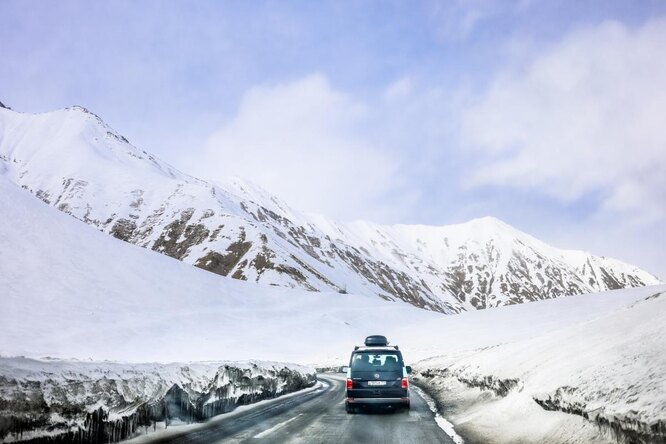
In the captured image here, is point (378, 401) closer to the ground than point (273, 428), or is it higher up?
higher up

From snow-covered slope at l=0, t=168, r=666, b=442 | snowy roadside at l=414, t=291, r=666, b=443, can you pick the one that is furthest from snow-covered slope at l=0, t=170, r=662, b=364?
snowy roadside at l=414, t=291, r=666, b=443

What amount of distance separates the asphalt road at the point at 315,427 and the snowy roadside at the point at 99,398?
1.84 ft

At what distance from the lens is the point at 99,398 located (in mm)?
9258

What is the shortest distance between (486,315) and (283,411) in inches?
2313

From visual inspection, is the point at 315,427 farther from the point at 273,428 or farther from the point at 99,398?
the point at 99,398

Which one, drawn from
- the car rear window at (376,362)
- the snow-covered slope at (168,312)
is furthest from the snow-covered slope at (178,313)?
the car rear window at (376,362)

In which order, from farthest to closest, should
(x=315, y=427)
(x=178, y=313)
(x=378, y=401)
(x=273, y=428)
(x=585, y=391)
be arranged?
(x=178, y=313)
(x=378, y=401)
(x=315, y=427)
(x=273, y=428)
(x=585, y=391)

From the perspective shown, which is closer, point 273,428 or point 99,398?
point 99,398

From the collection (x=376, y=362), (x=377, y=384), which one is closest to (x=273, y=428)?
(x=377, y=384)

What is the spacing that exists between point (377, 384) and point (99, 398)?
804cm

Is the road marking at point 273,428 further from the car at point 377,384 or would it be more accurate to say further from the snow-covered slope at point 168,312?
the snow-covered slope at point 168,312

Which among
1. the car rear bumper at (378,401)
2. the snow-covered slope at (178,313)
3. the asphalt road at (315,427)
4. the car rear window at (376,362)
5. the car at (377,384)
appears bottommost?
the asphalt road at (315,427)

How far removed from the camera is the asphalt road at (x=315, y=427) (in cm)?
1033

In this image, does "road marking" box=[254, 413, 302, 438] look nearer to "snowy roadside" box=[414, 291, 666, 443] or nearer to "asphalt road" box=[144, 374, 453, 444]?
"asphalt road" box=[144, 374, 453, 444]
